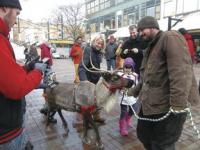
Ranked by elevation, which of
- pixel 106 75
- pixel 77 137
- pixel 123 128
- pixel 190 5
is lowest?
pixel 77 137

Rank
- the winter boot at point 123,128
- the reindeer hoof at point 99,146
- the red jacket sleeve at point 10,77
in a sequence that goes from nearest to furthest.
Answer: the red jacket sleeve at point 10,77
the reindeer hoof at point 99,146
the winter boot at point 123,128

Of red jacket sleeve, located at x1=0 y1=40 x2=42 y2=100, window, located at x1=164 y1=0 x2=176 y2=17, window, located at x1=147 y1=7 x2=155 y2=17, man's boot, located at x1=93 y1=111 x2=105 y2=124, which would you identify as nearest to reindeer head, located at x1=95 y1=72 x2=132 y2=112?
man's boot, located at x1=93 y1=111 x2=105 y2=124

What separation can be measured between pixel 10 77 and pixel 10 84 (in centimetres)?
5

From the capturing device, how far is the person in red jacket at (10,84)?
1.85 metres

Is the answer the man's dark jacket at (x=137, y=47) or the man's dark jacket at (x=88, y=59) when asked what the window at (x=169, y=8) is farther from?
the man's dark jacket at (x=88, y=59)

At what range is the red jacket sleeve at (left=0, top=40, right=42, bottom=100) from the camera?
183cm

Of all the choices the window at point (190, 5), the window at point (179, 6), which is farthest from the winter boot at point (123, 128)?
the window at point (179, 6)

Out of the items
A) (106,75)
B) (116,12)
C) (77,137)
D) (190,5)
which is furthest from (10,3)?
(116,12)

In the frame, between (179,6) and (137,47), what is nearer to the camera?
(137,47)

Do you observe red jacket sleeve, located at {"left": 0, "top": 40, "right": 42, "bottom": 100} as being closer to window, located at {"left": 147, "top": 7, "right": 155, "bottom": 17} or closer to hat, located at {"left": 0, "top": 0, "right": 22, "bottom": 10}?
hat, located at {"left": 0, "top": 0, "right": 22, "bottom": 10}

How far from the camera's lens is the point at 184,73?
263cm

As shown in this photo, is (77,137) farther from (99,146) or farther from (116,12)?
(116,12)

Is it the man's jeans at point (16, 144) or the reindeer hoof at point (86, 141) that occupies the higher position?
the man's jeans at point (16, 144)

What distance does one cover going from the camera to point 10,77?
184 centimetres
